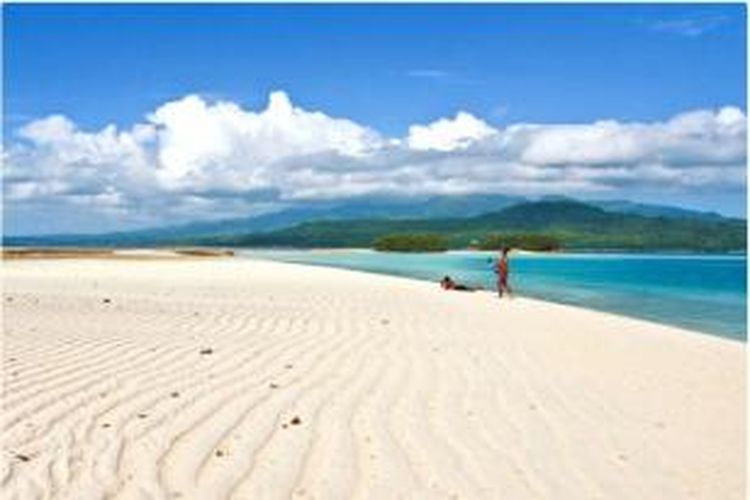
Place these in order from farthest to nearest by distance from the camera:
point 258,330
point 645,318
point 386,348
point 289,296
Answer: point 645,318, point 289,296, point 258,330, point 386,348

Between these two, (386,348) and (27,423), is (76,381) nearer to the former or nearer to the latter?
(27,423)

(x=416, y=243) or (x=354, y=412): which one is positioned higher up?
(x=416, y=243)

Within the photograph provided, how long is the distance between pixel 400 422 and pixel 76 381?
11.6ft

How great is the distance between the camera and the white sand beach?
7.28 metres

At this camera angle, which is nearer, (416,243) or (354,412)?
(354,412)

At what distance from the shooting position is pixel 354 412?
9.55 m

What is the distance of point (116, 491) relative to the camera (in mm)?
6750

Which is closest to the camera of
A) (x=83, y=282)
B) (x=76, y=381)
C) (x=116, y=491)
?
(x=116, y=491)

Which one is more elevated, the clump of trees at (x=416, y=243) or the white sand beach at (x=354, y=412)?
the clump of trees at (x=416, y=243)

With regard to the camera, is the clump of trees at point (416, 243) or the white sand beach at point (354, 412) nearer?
the white sand beach at point (354, 412)

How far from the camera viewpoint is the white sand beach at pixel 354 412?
7277 mm

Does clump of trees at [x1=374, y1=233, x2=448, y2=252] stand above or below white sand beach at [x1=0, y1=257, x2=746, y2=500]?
above

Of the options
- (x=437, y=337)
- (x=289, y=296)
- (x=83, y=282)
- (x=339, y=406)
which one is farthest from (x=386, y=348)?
(x=83, y=282)

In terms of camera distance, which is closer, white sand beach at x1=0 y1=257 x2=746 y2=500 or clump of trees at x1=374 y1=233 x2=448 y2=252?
white sand beach at x1=0 y1=257 x2=746 y2=500
